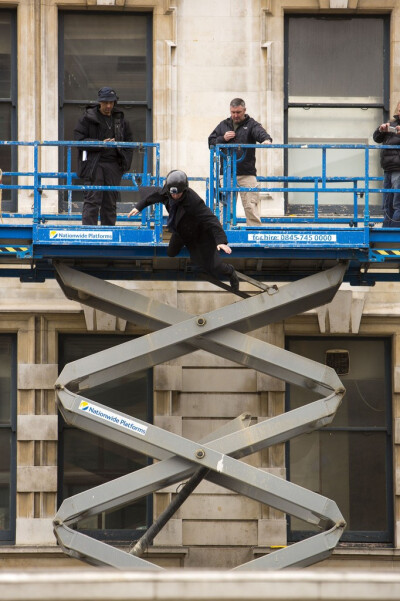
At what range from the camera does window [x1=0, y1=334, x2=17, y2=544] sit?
20.2 m

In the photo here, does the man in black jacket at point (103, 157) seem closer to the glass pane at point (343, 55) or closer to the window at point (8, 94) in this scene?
the window at point (8, 94)

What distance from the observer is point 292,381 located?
18.0 metres

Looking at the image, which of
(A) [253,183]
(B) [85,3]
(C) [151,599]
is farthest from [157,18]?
(C) [151,599]

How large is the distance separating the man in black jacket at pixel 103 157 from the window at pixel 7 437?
302 cm

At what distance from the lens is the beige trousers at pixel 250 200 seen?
61.8 feet

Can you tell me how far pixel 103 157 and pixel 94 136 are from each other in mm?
301

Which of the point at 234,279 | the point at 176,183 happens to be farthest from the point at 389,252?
the point at 176,183

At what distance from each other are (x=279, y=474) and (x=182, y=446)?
296 centimetres

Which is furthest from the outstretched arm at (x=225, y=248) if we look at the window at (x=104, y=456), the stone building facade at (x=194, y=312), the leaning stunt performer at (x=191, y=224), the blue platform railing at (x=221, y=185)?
the window at (x=104, y=456)

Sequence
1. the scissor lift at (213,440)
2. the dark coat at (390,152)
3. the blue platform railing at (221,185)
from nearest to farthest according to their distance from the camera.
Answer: the scissor lift at (213,440) < the blue platform railing at (221,185) < the dark coat at (390,152)

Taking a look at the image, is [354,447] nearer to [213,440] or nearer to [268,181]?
[213,440]

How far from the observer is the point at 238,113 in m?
18.9

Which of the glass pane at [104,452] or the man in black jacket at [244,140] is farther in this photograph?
the glass pane at [104,452]

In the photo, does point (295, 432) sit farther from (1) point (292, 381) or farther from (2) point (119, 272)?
(2) point (119, 272)
